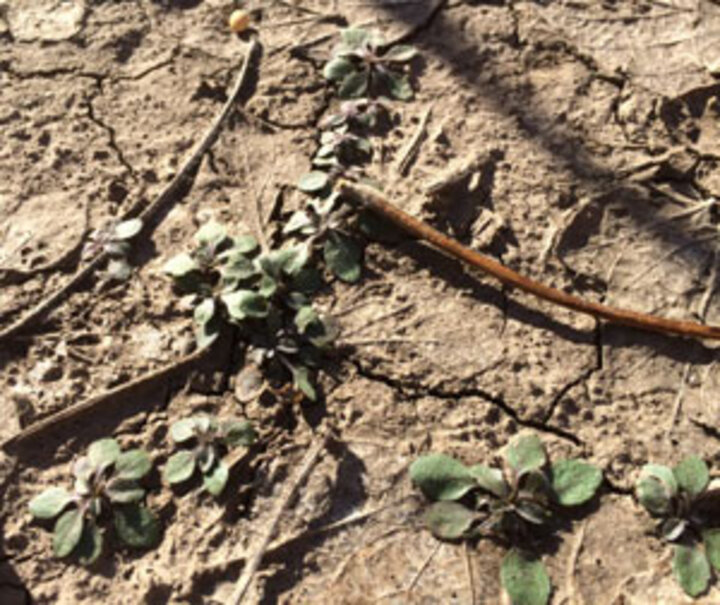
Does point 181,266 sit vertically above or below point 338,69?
below

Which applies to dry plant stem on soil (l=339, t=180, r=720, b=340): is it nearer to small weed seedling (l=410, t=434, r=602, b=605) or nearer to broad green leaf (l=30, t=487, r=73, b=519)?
small weed seedling (l=410, t=434, r=602, b=605)

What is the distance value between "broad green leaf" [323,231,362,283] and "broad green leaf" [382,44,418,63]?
74cm

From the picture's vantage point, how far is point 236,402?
2404 millimetres

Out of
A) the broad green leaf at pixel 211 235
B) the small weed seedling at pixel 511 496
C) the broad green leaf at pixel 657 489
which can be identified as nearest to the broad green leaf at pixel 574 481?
the small weed seedling at pixel 511 496

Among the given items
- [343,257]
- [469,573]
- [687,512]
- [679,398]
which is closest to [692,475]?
[687,512]

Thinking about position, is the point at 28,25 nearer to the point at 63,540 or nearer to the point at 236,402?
the point at 236,402

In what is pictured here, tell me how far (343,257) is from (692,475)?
114cm

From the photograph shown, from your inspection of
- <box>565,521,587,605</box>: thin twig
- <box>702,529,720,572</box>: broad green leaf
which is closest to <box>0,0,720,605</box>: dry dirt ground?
<box>565,521,587,605</box>: thin twig

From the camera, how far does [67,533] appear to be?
7.27ft

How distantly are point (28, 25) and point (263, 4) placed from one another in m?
0.84

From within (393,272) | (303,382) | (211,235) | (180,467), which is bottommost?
(180,467)

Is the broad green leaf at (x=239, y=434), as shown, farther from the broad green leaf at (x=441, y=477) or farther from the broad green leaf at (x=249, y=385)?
the broad green leaf at (x=441, y=477)

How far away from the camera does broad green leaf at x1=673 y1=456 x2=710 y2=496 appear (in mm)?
2223

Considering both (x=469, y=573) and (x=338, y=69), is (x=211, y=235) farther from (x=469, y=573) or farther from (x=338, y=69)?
(x=469, y=573)
